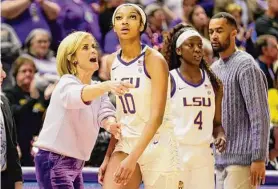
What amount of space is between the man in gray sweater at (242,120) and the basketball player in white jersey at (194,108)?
12 centimetres

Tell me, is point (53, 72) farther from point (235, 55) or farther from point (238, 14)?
point (235, 55)

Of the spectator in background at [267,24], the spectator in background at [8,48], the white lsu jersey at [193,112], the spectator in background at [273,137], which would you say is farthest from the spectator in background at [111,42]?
the white lsu jersey at [193,112]

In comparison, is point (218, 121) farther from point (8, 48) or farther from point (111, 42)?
point (8, 48)

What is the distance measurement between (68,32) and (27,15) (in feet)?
1.59

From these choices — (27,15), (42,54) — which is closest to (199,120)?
(42,54)

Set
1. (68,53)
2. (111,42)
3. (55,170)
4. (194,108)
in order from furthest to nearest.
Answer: (111,42) → (194,108) → (68,53) → (55,170)

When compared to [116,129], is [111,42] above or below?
above

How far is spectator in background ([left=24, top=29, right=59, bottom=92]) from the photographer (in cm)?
731

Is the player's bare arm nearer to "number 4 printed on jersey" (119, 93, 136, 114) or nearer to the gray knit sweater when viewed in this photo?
the gray knit sweater

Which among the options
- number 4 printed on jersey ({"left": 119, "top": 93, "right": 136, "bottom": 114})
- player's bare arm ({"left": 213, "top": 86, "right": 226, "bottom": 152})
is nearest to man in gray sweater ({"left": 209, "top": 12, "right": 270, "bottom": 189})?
player's bare arm ({"left": 213, "top": 86, "right": 226, "bottom": 152})

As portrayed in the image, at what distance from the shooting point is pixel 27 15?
759 centimetres

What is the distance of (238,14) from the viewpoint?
7.59 meters

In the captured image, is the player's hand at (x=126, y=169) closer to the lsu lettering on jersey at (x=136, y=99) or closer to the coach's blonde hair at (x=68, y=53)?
the lsu lettering on jersey at (x=136, y=99)

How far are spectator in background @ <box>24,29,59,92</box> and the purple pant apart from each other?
152 inches
